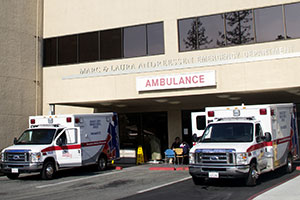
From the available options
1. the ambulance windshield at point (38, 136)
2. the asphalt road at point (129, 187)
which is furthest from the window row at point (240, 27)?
the ambulance windshield at point (38, 136)

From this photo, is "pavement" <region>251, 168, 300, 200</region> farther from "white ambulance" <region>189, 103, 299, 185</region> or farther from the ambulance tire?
the ambulance tire

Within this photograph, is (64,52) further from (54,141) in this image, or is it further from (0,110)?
(54,141)

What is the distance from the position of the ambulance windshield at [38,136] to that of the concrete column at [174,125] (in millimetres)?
8785

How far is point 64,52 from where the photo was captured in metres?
21.7

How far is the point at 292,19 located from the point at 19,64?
14545 millimetres

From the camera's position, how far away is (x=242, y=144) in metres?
11.8

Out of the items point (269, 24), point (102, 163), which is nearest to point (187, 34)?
point (269, 24)

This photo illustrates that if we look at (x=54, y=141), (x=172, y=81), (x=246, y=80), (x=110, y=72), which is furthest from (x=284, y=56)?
(x=54, y=141)

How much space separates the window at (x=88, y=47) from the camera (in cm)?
2072

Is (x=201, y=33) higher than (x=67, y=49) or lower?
lower

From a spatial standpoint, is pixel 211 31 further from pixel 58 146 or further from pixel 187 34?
pixel 58 146

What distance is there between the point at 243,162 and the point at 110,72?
10312 mm

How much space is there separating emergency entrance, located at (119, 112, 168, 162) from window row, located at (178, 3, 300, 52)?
21.1ft

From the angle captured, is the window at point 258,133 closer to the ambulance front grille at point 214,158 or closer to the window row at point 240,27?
the ambulance front grille at point 214,158
